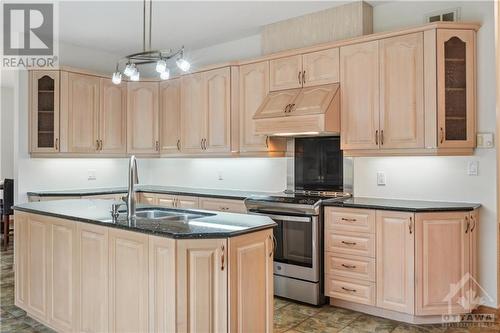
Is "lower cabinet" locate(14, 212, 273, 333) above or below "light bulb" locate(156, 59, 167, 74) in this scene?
below

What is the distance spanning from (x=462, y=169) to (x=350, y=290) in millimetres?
1432

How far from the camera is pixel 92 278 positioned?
8.59 feet

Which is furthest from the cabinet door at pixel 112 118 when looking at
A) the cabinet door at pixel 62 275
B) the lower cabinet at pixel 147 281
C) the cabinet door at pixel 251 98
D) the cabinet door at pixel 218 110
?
the cabinet door at pixel 62 275

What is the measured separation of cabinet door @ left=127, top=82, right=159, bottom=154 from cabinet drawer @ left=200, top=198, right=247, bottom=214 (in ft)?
4.33

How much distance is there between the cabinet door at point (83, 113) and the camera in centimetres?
498

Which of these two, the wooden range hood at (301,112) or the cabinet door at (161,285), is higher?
the wooden range hood at (301,112)

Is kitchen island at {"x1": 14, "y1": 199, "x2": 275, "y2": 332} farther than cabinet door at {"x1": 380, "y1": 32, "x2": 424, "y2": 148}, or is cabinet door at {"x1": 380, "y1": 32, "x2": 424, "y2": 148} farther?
cabinet door at {"x1": 380, "y1": 32, "x2": 424, "y2": 148}

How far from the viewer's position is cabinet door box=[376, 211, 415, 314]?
317 cm

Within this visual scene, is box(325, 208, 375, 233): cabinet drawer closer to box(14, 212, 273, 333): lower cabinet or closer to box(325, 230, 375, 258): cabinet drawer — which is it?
box(325, 230, 375, 258): cabinet drawer

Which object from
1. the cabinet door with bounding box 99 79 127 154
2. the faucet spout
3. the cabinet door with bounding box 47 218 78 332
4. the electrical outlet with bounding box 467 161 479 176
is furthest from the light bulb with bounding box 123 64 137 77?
the electrical outlet with bounding box 467 161 479 176

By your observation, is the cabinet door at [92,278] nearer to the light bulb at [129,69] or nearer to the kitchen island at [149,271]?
the kitchen island at [149,271]

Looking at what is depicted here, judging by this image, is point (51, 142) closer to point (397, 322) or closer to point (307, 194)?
point (307, 194)

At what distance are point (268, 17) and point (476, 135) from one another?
2.37 m

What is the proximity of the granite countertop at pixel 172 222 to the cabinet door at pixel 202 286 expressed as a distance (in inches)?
2.4
